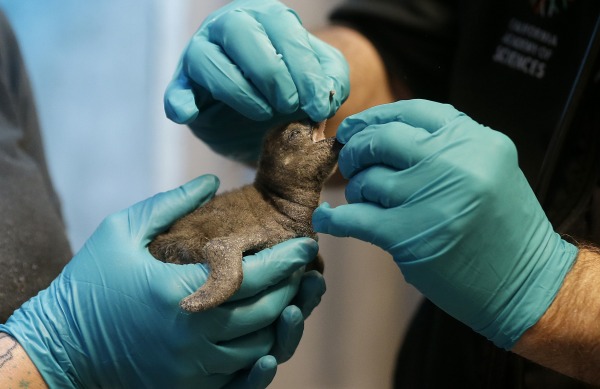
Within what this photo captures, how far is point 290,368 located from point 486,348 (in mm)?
1040

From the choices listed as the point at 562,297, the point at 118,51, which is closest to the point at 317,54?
the point at 562,297

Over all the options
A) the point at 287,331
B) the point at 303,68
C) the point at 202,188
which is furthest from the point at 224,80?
the point at 287,331

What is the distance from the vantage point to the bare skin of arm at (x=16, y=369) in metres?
1.84

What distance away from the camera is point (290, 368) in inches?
118

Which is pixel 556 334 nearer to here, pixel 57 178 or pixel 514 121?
pixel 514 121

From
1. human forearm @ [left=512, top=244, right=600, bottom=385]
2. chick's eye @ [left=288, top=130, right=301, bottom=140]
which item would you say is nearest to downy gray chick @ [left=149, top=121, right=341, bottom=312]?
chick's eye @ [left=288, top=130, right=301, bottom=140]

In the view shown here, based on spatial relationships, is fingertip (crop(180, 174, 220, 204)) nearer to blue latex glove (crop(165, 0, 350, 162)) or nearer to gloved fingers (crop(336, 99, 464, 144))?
blue latex glove (crop(165, 0, 350, 162))

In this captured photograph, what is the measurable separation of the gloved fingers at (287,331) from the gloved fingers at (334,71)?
2.25 feet

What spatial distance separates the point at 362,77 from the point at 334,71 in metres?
0.57

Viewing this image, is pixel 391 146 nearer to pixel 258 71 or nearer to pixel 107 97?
pixel 258 71

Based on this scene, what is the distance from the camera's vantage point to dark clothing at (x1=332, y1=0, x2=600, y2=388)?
2.17 metres

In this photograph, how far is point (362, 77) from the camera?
286cm

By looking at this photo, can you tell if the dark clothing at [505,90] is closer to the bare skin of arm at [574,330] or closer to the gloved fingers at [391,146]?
the bare skin of arm at [574,330]

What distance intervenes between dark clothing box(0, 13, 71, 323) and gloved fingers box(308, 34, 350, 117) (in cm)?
120
